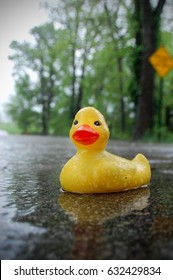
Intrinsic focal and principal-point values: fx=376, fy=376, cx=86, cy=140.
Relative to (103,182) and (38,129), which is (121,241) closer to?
(103,182)

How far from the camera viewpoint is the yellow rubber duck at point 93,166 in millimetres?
2662

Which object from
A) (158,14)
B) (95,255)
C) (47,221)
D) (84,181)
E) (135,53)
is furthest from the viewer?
(135,53)

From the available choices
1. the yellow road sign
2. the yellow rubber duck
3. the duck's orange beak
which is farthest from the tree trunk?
the duck's orange beak

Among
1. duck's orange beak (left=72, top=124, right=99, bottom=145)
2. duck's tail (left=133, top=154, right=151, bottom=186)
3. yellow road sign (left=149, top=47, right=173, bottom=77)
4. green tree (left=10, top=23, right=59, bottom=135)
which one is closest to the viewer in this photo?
duck's orange beak (left=72, top=124, right=99, bottom=145)

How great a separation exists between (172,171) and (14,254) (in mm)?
3142

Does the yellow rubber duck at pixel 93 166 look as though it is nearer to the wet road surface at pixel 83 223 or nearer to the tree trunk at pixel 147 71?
the wet road surface at pixel 83 223

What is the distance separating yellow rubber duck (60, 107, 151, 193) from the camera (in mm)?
2662

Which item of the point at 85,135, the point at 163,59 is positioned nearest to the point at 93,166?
the point at 85,135

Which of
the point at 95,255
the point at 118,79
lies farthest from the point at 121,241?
the point at 118,79

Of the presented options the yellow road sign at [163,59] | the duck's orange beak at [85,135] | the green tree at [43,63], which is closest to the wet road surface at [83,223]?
the duck's orange beak at [85,135]

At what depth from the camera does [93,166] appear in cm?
271

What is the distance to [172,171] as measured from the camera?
4324 millimetres

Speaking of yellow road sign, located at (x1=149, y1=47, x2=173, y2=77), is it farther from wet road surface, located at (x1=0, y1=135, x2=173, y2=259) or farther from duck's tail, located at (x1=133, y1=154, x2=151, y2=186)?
wet road surface, located at (x1=0, y1=135, x2=173, y2=259)

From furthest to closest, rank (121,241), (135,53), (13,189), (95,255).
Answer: (135,53)
(13,189)
(121,241)
(95,255)
